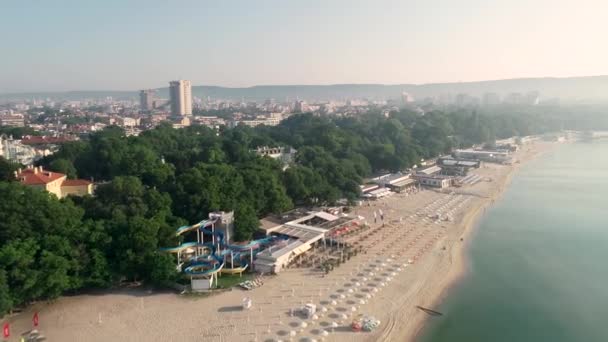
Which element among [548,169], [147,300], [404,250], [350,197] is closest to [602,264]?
[404,250]

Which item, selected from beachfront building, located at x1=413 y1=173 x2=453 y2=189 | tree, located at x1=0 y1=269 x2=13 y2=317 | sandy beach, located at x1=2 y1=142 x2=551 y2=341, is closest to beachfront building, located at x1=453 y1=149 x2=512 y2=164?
beachfront building, located at x1=413 y1=173 x2=453 y2=189

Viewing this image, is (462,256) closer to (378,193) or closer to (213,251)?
(378,193)

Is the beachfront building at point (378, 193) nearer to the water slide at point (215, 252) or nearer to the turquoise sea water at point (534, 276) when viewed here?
the turquoise sea water at point (534, 276)

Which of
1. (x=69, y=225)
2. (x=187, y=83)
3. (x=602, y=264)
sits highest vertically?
(x=187, y=83)

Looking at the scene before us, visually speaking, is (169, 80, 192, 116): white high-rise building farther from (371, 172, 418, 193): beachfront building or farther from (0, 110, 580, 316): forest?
(371, 172, 418, 193): beachfront building

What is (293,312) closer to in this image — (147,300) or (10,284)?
(147,300)

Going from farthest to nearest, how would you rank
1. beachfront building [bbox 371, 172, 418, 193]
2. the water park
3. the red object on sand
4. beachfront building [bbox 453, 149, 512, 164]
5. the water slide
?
beachfront building [bbox 453, 149, 512, 164] → beachfront building [bbox 371, 172, 418, 193] → the water slide → the water park → the red object on sand
